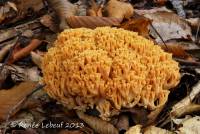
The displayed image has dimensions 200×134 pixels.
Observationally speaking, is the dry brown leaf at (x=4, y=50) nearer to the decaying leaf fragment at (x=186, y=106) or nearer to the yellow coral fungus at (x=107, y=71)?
the yellow coral fungus at (x=107, y=71)

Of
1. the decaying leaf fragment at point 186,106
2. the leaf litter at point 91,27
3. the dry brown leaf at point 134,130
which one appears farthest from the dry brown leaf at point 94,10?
the dry brown leaf at point 134,130

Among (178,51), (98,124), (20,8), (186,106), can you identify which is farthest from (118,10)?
(98,124)

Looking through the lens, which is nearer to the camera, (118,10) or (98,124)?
(98,124)

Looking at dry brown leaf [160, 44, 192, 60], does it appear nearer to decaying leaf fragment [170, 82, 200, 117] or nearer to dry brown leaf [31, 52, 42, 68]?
decaying leaf fragment [170, 82, 200, 117]

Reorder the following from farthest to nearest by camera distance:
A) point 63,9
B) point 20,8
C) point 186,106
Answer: point 20,8 < point 63,9 < point 186,106

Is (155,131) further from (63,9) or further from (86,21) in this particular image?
(63,9)
